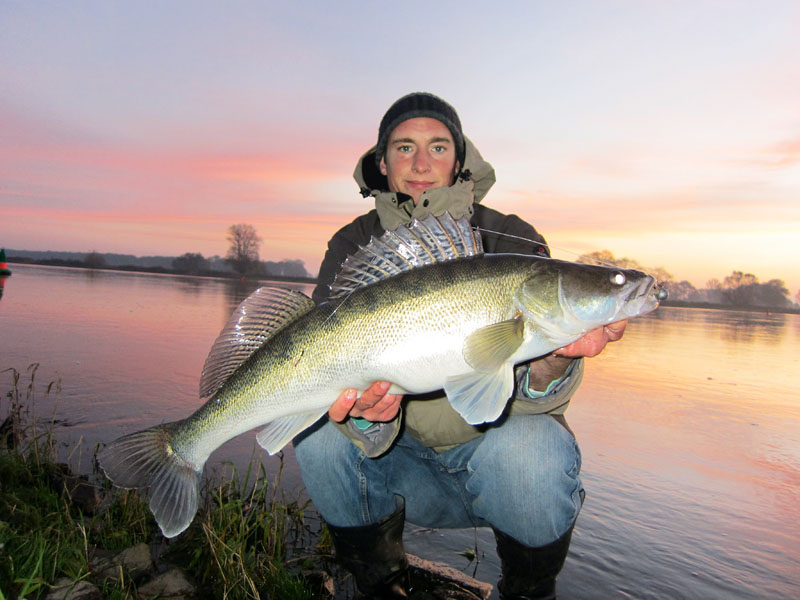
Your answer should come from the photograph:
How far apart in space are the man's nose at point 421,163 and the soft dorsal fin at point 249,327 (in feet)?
5.15

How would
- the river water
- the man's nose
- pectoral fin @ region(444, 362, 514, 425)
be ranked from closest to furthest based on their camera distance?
pectoral fin @ region(444, 362, 514, 425) → the river water → the man's nose

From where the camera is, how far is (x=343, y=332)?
249cm

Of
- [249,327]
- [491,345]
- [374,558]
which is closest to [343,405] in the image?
[249,327]

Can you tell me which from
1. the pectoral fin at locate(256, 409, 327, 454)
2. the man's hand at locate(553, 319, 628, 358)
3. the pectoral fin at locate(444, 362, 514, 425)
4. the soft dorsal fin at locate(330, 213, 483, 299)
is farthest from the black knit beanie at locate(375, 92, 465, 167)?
the pectoral fin at locate(256, 409, 327, 454)

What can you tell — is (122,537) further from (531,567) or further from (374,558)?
(531,567)

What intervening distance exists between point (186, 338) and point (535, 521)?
1097 centimetres

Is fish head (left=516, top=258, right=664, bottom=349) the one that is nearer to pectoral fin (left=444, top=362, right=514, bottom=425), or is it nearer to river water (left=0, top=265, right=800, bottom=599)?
pectoral fin (left=444, top=362, right=514, bottom=425)

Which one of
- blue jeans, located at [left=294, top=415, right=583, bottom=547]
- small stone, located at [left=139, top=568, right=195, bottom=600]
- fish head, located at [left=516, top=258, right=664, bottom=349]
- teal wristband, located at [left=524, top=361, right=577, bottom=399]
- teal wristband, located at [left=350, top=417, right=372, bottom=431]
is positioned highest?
fish head, located at [left=516, top=258, right=664, bottom=349]

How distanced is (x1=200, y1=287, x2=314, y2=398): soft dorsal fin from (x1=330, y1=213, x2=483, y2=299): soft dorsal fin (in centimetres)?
28

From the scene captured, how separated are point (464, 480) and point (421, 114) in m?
2.67

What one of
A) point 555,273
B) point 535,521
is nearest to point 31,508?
point 535,521

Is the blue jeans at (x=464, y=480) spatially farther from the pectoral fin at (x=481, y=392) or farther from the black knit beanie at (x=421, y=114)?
the black knit beanie at (x=421, y=114)

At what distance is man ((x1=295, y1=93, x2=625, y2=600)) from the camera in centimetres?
261

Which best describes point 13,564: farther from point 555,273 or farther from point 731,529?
point 731,529
